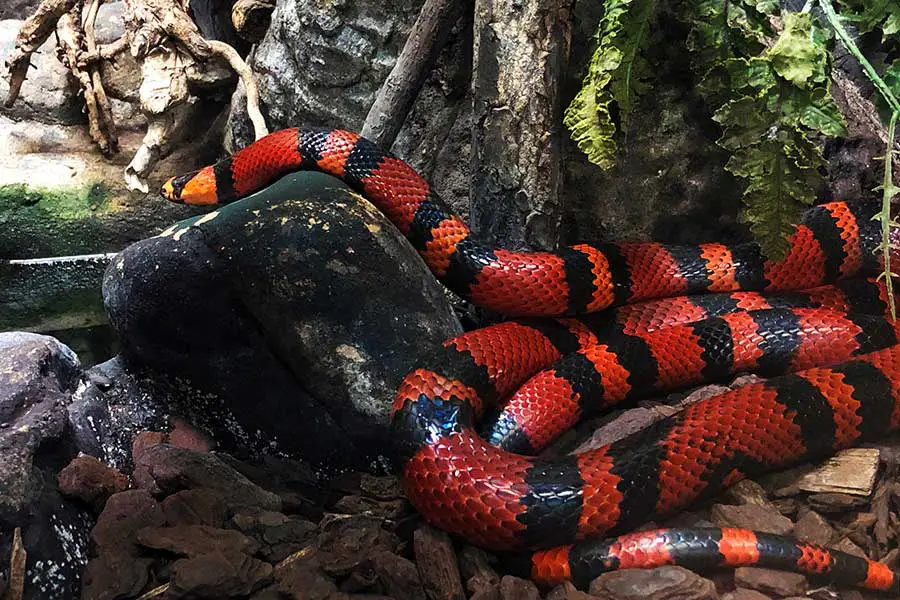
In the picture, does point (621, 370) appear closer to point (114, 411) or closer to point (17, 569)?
point (114, 411)

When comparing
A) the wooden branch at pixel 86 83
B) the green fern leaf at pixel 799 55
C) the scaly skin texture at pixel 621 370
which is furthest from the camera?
the wooden branch at pixel 86 83

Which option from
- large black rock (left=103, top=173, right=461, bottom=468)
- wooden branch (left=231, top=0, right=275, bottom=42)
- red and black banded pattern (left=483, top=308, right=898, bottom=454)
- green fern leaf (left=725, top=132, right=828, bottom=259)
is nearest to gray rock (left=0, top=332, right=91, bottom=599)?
large black rock (left=103, top=173, right=461, bottom=468)

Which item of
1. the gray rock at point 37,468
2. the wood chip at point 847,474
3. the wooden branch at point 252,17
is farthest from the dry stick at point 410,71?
the wood chip at point 847,474

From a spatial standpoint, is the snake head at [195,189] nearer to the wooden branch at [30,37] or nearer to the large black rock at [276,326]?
the large black rock at [276,326]

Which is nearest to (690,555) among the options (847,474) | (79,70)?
(847,474)

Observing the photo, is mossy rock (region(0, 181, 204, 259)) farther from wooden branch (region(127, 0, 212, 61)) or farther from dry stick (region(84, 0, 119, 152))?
wooden branch (region(127, 0, 212, 61))

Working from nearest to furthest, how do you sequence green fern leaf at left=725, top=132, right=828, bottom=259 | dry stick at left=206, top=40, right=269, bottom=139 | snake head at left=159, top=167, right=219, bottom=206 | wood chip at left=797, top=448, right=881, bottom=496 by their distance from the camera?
wood chip at left=797, top=448, right=881, bottom=496 → green fern leaf at left=725, top=132, right=828, bottom=259 → snake head at left=159, top=167, right=219, bottom=206 → dry stick at left=206, top=40, right=269, bottom=139

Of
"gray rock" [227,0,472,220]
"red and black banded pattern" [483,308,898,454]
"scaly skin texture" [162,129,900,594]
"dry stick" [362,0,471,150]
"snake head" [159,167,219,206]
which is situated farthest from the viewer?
"snake head" [159,167,219,206]
